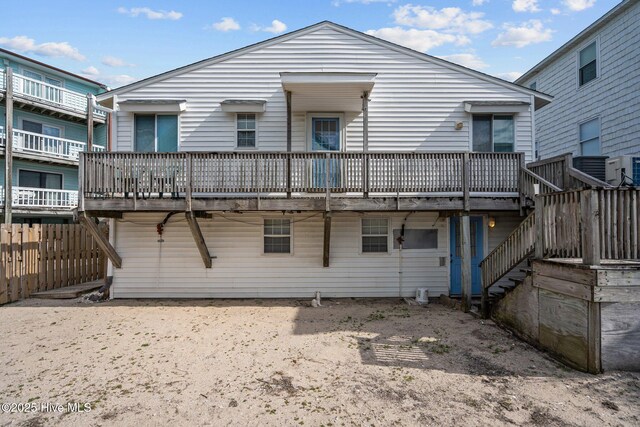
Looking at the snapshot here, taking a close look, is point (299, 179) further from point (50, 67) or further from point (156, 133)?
point (50, 67)

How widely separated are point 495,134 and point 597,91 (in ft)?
17.6

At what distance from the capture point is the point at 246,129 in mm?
9414

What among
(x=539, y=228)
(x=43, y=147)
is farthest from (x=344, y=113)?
(x=43, y=147)

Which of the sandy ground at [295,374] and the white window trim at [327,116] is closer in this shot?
the sandy ground at [295,374]

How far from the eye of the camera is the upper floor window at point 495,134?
30.9 feet

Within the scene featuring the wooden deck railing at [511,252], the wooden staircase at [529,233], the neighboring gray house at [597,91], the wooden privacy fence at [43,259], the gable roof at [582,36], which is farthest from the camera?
the gable roof at [582,36]

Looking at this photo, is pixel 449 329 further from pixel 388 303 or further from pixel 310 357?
pixel 310 357

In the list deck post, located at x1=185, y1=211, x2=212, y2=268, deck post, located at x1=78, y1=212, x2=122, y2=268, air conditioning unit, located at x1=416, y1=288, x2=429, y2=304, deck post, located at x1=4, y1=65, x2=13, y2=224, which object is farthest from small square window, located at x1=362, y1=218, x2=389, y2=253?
deck post, located at x1=4, y1=65, x2=13, y2=224

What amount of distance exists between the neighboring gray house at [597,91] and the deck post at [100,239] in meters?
12.5

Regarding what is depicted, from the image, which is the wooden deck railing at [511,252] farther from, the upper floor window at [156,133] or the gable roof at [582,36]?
the gable roof at [582,36]

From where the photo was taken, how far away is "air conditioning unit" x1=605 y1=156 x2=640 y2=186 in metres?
7.82

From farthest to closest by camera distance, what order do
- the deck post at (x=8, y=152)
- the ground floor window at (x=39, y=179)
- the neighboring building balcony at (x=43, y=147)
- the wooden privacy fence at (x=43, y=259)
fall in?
the ground floor window at (x=39, y=179)
the neighboring building balcony at (x=43, y=147)
the deck post at (x=8, y=152)
the wooden privacy fence at (x=43, y=259)

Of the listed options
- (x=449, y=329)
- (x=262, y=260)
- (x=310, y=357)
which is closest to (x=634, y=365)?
(x=449, y=329)

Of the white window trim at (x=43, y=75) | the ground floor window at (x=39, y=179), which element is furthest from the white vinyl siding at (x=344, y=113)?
the white window trim at (x=43, y=75)
